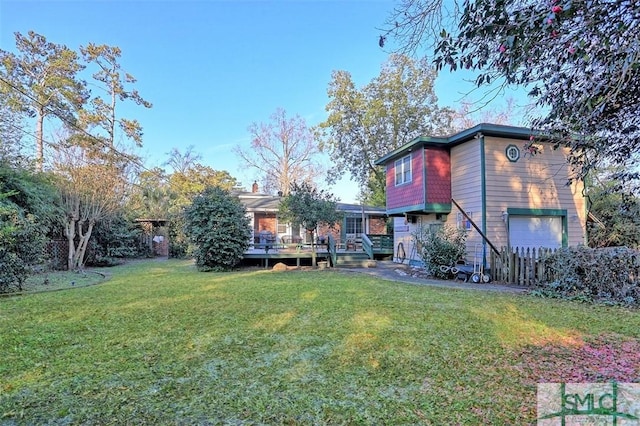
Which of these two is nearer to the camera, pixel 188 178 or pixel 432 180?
pixel 432 180

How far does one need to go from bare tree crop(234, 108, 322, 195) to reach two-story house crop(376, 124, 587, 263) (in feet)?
61.5

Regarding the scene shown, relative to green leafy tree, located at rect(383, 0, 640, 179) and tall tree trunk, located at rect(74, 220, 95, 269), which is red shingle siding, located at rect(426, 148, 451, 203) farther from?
tall tree trunk, located at rect(74, 220, 95, 269)

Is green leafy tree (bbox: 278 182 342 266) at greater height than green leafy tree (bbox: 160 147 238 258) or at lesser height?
lesser

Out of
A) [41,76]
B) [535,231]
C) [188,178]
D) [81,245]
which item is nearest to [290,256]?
[81,245]

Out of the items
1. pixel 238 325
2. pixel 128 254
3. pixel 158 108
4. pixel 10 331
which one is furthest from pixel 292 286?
pixel 158 108

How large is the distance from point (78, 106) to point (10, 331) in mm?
23519

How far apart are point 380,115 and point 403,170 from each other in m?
11.1

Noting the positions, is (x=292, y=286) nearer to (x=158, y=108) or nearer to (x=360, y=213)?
(x=360, y=213)

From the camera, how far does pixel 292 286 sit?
8.62 meters

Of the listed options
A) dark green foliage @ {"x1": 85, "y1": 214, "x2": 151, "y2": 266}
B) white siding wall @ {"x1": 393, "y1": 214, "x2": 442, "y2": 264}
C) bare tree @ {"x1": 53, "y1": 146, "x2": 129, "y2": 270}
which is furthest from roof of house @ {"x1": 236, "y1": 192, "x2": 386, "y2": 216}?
bare tree @ {"x1": 53, "y1": 146, "x2": 129, "y2": 270}

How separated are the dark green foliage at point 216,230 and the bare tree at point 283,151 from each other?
1792 centimetres

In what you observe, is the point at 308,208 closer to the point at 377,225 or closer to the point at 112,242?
the point at 112,242

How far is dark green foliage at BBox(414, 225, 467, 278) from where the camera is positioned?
34.1 ft

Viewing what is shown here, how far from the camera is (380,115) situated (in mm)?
24125
